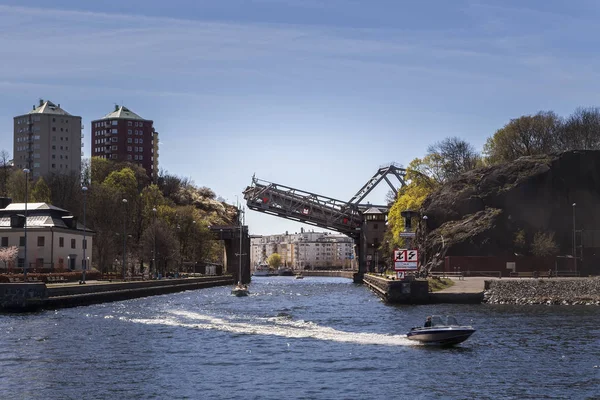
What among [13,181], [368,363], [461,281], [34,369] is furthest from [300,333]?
[13,181]

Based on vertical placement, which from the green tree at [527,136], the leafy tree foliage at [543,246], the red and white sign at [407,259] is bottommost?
the red and white sign at [407,259]

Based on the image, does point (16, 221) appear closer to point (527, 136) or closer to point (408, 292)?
point (408, 292)

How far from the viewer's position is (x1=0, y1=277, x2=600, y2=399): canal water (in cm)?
2797

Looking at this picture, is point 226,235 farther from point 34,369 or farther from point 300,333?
point 34,369

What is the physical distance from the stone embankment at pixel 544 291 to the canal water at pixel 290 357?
1146cm

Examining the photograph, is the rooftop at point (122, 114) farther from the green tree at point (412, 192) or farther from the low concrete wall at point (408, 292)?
the low concrete wall at point (408, 292)

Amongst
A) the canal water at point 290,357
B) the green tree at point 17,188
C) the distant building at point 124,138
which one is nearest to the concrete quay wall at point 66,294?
the canal water at point 290,357

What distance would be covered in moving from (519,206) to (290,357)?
65714 mm

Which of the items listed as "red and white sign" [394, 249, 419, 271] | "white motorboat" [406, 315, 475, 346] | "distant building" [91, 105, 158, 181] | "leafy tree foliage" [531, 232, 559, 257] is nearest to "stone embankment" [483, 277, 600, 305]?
"red and white sign" [394, 249, 419, 271]

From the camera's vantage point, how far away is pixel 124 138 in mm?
187625

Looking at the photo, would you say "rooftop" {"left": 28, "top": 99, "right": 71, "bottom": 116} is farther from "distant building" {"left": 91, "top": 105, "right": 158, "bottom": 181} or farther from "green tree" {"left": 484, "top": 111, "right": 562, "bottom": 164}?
"green tree" {"left": 484, "top": 111, "right": 562, "bottom": 164}

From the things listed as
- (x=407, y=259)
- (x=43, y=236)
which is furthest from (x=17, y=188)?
(x=407, y=259)

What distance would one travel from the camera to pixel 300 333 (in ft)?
145

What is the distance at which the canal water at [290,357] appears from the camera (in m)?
28.0
